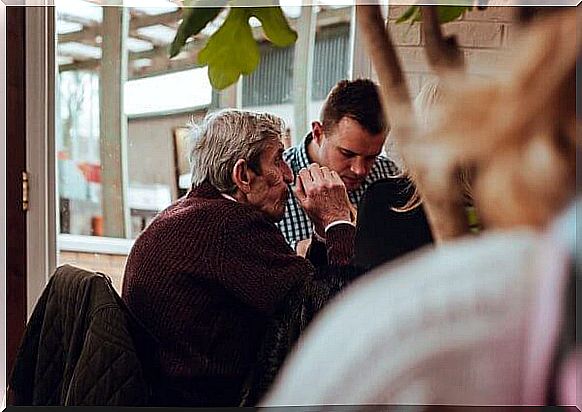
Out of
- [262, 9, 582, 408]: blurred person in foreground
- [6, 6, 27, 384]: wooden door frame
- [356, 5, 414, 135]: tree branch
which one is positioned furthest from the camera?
[6, 6, 27, 384]: wooden door frame

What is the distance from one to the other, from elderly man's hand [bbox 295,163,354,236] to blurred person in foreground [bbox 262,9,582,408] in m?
0.21

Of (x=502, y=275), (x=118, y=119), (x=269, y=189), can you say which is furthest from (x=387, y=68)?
(x=118, y=119)

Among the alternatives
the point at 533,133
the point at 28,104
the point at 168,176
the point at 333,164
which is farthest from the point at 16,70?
the point at 533,133

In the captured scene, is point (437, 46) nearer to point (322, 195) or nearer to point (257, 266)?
point (322, 195)

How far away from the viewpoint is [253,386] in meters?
1.71

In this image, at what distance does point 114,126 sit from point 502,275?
2.74ft

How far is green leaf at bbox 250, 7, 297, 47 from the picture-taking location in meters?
1.72

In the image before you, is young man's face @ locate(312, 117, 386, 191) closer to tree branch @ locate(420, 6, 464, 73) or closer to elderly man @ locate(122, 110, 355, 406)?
elderly man @ locate(122, 110, 355, 406)

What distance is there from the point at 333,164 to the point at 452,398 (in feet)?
1.67

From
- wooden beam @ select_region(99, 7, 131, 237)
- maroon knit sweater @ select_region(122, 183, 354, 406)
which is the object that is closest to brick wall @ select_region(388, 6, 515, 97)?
maroon knit sweater @ select_region(122, 183, 354, 406)

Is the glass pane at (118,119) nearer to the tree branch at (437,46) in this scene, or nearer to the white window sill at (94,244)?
the white window sill at (94,244)

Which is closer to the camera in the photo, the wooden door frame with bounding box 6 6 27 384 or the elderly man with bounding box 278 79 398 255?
the elderly man with bounding box 278 79 398 255

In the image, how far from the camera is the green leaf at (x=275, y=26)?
67.6 inches

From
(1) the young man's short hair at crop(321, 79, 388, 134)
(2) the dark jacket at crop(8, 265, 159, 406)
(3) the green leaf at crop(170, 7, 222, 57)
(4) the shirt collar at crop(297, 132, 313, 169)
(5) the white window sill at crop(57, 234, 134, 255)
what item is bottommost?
(2) the dark jacket at crop(8, 265, 159, 406)
